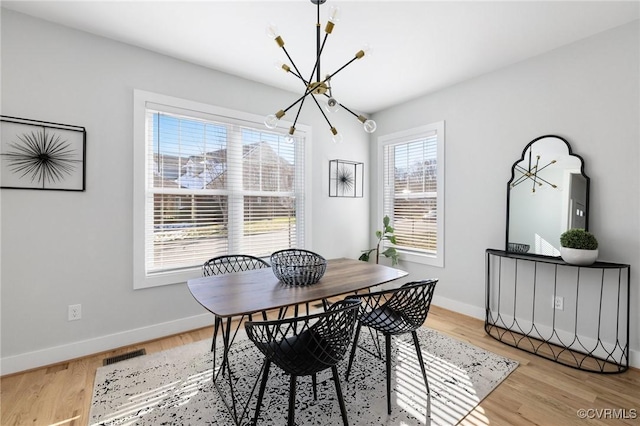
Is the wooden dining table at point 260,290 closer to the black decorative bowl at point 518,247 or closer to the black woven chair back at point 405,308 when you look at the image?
the black woven chair back at point 405,308

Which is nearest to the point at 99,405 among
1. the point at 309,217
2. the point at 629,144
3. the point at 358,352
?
the point at 358,352

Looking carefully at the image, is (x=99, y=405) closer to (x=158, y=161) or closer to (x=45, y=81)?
(x=158, y=161)

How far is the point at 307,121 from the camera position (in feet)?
12.7

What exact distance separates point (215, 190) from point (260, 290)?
5.54 ft

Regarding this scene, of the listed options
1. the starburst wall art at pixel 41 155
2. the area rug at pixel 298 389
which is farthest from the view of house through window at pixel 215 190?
the area rug at pixel 298 389

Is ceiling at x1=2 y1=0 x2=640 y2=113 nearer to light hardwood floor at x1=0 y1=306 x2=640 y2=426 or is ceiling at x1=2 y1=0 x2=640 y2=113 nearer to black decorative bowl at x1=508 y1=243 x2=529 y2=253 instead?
black decorative bowl at x1=508 y1=243 x2=529 y2=253

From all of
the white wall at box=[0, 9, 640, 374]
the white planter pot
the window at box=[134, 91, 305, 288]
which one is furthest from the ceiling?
the white planter pot

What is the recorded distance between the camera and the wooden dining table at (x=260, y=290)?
1586 mm

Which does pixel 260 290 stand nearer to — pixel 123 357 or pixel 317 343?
pixel 317 343

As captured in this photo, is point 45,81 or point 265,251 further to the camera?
point 265,251

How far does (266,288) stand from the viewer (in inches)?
75.2

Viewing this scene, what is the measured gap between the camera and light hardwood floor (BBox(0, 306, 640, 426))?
178 cm

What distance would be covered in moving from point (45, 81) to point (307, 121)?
8.22 ft

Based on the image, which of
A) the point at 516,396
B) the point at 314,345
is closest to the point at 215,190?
the point at 314,345
